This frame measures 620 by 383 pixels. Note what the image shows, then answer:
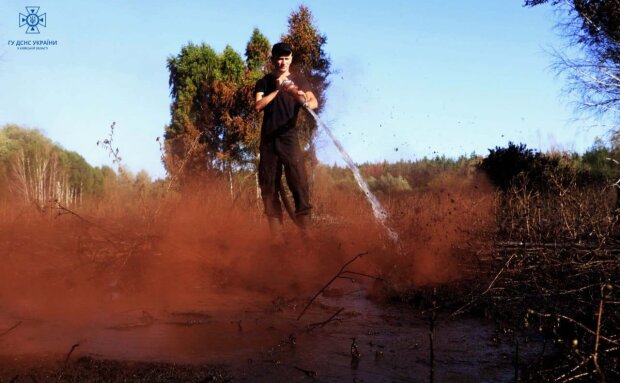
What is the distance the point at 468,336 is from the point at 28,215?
490 centimetres

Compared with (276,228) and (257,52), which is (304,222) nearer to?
(276,228)

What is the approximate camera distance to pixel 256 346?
2811 millimetres

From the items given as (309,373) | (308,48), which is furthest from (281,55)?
(308,48)

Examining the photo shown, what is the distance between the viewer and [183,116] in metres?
25.4

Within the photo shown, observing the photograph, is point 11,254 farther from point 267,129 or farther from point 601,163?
point 601,163

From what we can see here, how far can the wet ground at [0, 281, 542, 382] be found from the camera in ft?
7.73

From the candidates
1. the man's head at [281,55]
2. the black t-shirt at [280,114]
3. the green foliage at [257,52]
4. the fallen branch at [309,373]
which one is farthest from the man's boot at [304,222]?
the green foliage at [257,52]

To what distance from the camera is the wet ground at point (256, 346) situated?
2.36m

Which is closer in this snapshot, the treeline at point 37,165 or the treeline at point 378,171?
the treeline at point 378,171

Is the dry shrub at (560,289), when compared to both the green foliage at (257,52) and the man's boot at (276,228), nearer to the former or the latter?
the man's boot at (276,228)

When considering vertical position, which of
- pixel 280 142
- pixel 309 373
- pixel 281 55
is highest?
pixel 281 55

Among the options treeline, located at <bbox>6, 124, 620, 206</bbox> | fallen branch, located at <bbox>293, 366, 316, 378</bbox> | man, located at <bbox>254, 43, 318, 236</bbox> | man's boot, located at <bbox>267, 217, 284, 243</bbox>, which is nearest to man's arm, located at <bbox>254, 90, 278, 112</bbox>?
man, located at <bbox>254, 43, 318, 236</bbox>

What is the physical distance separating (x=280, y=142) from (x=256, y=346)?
3294 mm

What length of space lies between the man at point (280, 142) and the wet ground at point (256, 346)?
1.97 metres
